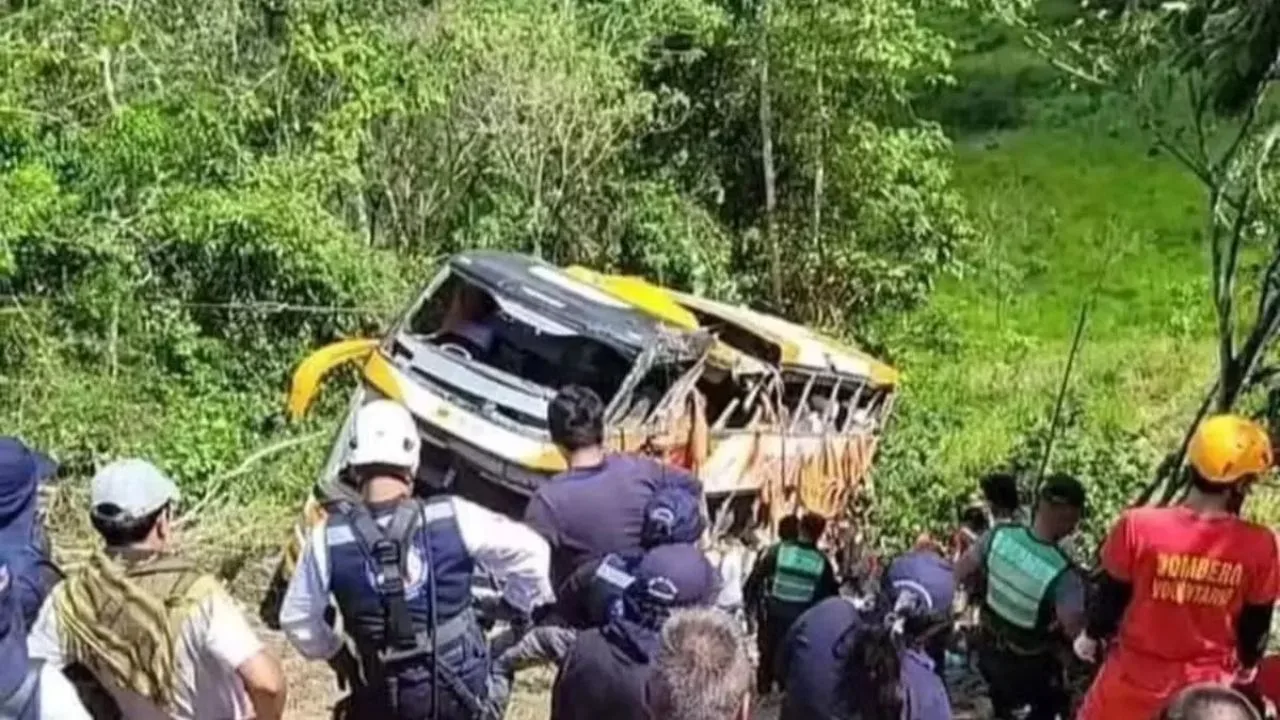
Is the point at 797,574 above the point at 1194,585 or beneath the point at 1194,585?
beneath

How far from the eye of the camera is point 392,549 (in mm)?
5496

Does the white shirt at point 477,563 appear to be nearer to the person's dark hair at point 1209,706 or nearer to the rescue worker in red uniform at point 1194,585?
the rescue worker in red uniform at point 1194,585

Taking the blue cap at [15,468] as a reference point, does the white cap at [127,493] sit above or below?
above

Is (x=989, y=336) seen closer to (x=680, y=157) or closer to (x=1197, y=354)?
(x=1197, y=354)

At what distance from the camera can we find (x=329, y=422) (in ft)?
56.0

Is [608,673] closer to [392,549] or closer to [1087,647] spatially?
[392,549]

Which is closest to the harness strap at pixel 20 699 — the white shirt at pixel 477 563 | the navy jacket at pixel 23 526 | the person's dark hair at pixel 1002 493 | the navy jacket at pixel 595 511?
the navy jacket at pixel 23 526

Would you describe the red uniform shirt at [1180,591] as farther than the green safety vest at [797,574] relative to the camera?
No

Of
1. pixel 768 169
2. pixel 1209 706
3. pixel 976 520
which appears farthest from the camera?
pixel 768 169

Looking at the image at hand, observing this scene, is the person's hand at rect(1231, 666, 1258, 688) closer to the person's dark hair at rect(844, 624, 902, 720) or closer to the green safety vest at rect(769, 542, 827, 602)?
the person's dark hair at rect(844, 624, 902, 720)

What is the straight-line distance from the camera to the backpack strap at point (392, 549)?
18.0 feet

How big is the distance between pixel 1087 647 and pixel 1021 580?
1295mm

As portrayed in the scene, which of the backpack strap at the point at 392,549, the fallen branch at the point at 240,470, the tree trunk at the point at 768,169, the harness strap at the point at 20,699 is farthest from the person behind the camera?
the tree trunk at the point at 768,169

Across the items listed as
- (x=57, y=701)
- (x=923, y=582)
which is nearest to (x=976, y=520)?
(x=923, y=582)
